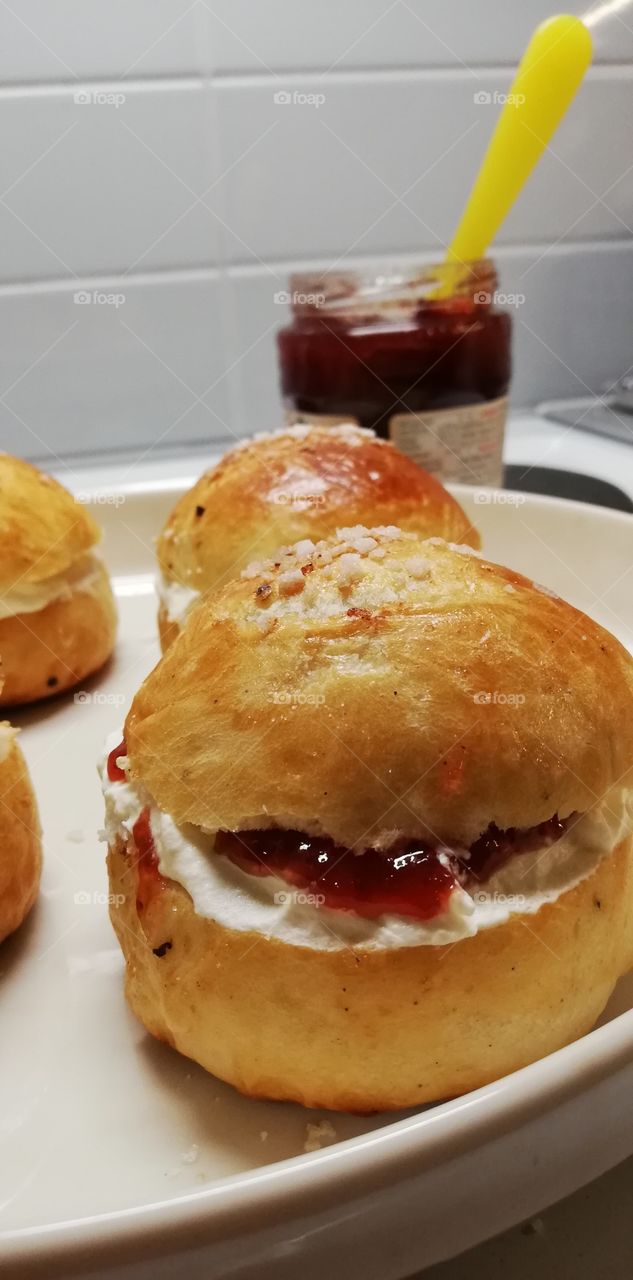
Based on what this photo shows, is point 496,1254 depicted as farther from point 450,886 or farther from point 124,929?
point 124,929

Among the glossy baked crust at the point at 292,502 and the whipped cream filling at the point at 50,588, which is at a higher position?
the glossy baked crust at the point at 292,502

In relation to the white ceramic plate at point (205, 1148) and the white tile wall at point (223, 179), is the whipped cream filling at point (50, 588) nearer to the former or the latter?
the white ceramic plate at point (205, 1148)

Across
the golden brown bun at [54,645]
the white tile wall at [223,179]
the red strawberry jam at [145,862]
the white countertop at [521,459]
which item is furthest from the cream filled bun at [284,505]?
the white tile wall at [223,179]

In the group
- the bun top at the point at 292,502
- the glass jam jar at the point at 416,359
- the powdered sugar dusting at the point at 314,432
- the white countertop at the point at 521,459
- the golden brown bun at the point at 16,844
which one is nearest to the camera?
the golden brown bun at the point at 16,844

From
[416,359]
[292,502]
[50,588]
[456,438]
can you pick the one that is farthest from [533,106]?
[50,588]

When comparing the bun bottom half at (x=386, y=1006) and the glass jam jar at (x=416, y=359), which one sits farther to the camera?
the glass jam jar at (x=416, y=359)

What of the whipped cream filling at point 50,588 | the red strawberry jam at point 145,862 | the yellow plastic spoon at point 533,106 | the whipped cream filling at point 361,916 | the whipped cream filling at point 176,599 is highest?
the yellow plastic spoon at point 533,106

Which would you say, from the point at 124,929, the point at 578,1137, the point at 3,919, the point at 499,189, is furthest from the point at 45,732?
the point at 499,189
